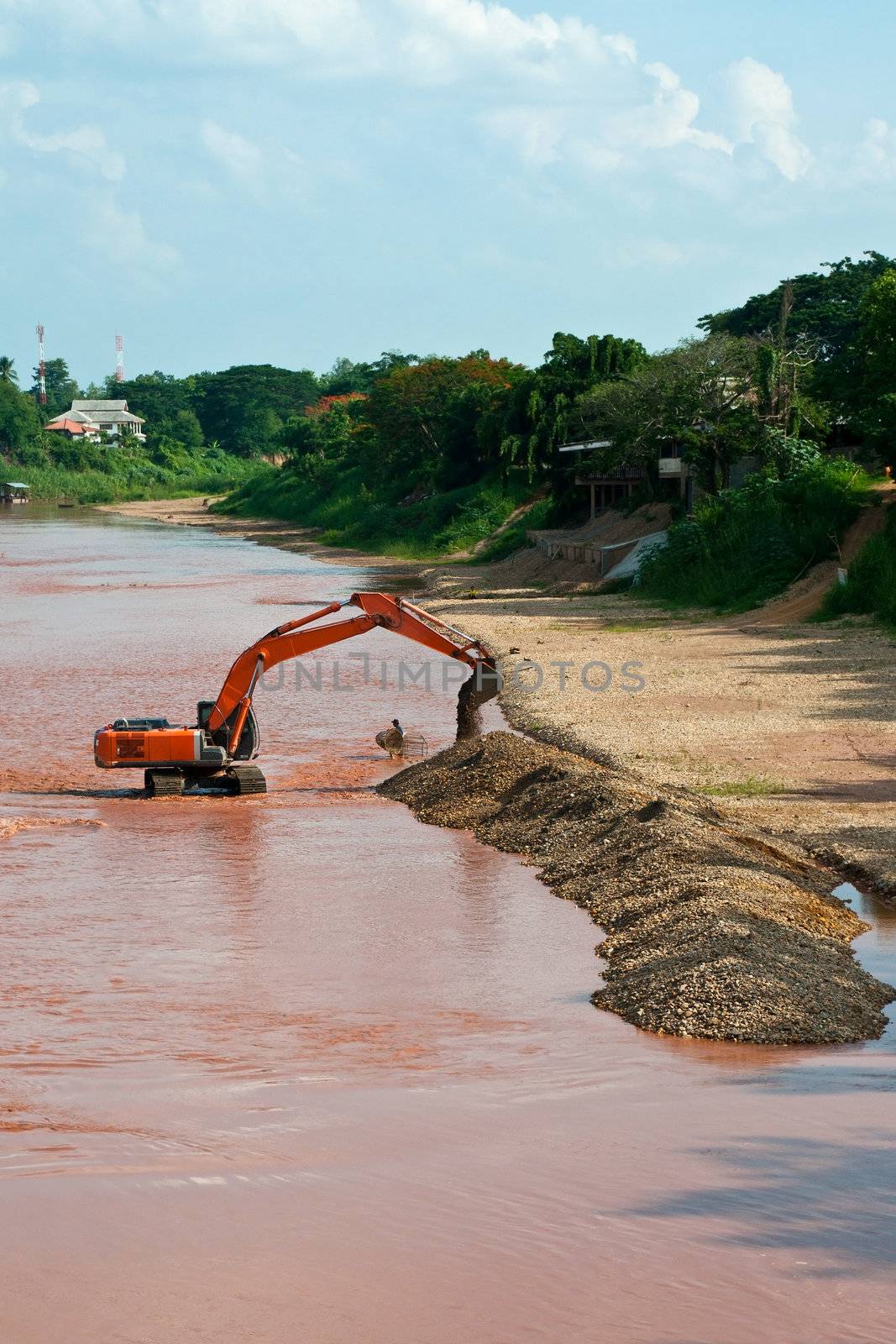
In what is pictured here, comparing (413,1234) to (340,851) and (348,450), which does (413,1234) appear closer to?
(340,851)

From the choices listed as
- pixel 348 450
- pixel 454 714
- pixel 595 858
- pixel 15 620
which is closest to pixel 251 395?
pixel 348 450

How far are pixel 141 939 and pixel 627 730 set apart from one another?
9.59m

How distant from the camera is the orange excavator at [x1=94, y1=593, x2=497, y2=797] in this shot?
1756 cm

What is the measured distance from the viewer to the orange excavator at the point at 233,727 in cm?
1756

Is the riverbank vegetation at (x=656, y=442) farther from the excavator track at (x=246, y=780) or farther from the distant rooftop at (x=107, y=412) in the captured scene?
the distant rooftop at (x=107, y=412)

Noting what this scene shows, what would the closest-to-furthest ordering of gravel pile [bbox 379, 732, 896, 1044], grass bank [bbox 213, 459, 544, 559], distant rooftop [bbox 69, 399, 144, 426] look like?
gravel pile [bbox 379, 732, 896, 1044] → grass bank [bbox 213, 459, 544, 559] → distant rooftop [bbox 69, 399, 144, 426]

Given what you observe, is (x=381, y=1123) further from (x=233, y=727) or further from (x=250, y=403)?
(x=250, y=403)

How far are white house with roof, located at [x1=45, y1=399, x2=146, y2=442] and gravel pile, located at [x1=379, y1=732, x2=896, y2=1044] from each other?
486 ft

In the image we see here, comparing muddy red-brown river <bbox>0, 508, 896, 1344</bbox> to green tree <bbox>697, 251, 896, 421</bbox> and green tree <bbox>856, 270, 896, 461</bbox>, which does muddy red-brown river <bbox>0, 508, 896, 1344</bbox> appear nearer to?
green tree <bbox>856, 270, 896, 461</bbox>

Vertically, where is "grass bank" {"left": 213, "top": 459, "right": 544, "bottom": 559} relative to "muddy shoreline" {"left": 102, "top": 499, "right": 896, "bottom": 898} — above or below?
above

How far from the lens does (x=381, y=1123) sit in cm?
832

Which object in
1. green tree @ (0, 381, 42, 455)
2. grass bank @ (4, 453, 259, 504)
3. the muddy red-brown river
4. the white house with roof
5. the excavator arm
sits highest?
the white house with roof

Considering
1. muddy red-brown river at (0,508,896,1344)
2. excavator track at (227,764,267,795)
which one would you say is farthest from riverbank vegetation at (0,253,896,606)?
muddy red-brown river at (0,508,896,1344)

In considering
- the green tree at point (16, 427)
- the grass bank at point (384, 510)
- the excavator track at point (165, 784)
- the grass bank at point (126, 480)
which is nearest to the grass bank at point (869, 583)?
the excavator track at point (165, 784)
